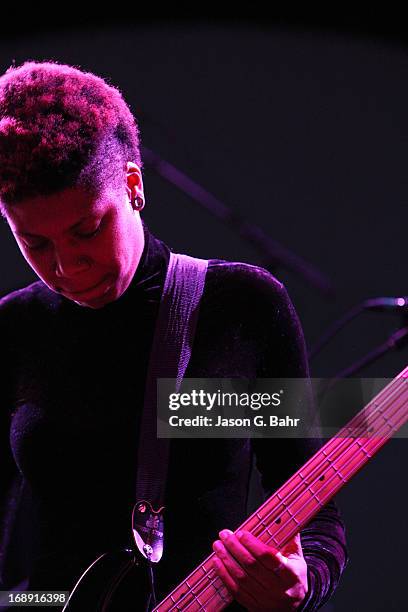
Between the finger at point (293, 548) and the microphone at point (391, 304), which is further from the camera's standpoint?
the microphone at point (391, 304)

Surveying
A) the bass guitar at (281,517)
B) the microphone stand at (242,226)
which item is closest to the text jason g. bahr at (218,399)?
the bass guitar at (281,517)

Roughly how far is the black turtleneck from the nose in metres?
0.15

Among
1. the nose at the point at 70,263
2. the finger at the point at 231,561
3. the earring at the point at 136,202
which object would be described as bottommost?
the finger at the point at 231,561

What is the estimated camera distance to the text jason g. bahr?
105 cm

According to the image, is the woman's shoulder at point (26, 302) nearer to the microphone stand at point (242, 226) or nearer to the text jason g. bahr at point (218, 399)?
the text jason g. bahr at point (218, 399)

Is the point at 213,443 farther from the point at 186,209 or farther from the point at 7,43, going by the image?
the point at 7,43

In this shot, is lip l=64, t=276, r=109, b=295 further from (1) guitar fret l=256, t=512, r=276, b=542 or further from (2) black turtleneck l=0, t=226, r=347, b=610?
(1) guitar fret l=256, t=512, r=276, b=542

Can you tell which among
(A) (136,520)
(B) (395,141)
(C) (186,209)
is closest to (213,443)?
(A) (136,520)

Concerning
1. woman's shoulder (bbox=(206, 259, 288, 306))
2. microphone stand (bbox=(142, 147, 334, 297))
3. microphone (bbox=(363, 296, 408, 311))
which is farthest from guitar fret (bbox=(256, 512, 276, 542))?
microphone stand (bbox=(142, 147, 334, 297))

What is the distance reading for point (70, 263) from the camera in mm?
Result: 956

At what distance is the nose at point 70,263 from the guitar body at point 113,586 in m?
0.41

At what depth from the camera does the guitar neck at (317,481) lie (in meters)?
0.90

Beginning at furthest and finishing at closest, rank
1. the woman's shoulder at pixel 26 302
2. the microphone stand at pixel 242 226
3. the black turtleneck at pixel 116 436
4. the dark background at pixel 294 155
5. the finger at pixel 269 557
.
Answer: the dark background at pixel 294 155
the microphone stand at pixel 242 226
the woman's shoulder at pixel 26 302
the black turtleneck at pixel 116 436
the finger at pixel 269 557

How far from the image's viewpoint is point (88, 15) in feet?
5.93
